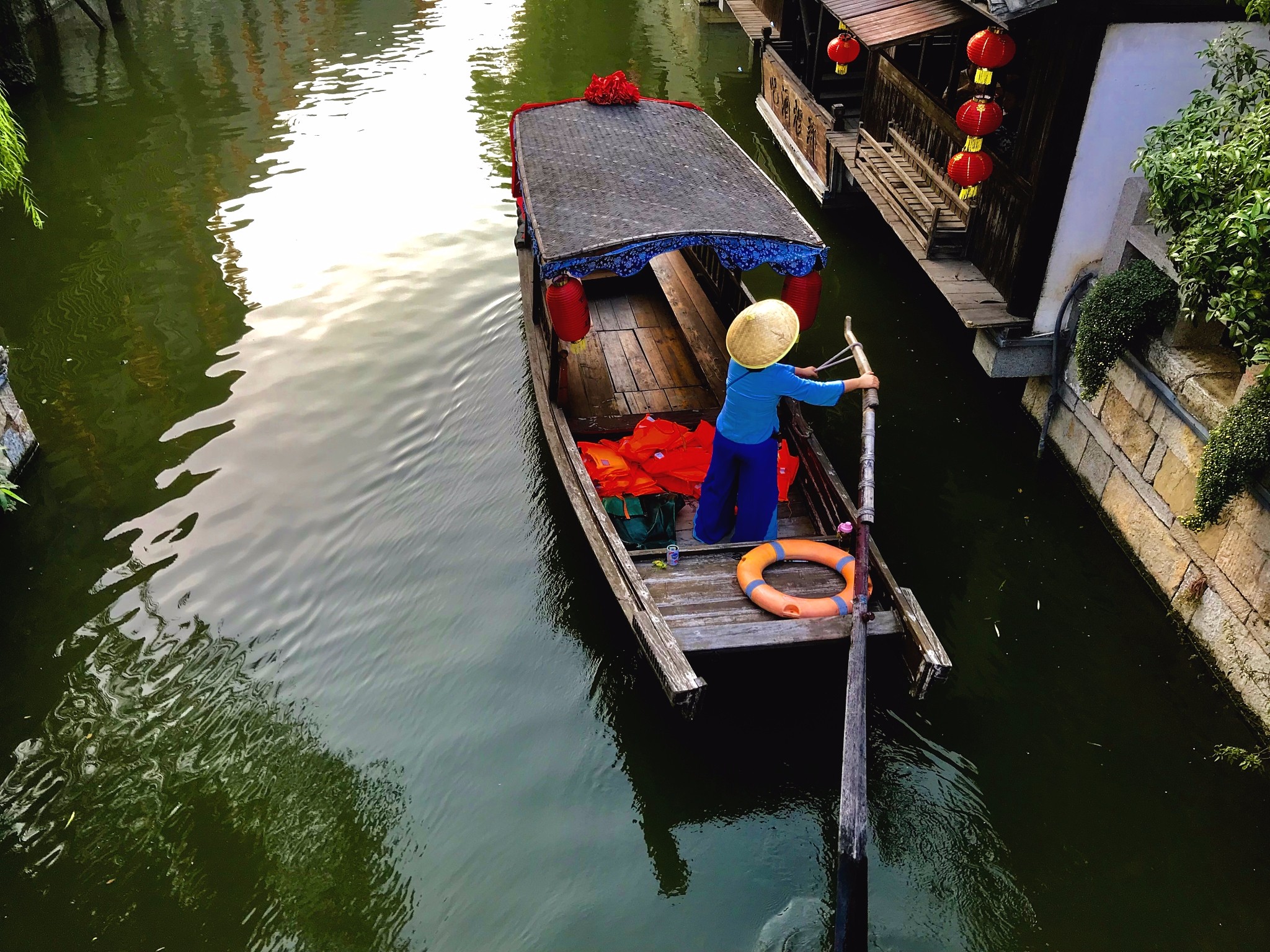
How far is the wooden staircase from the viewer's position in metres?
8.70

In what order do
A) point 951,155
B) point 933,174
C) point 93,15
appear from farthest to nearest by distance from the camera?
point 93,15 < point 933,174 < point 951,155

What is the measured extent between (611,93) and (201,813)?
6.95m

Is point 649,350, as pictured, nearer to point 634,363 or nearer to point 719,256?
point 634,363

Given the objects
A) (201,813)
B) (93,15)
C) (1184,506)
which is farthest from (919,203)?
(93,15)

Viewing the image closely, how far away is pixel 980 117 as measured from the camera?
752 cm

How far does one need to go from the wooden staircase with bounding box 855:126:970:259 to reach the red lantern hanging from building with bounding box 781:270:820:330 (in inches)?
105

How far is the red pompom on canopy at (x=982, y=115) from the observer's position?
7512 millimetres

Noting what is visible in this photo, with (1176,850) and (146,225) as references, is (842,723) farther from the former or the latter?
(146,225)

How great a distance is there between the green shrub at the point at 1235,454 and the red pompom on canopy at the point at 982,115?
323cm

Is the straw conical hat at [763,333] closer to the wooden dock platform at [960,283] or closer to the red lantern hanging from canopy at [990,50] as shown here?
the wooden dock platform at [960,283]

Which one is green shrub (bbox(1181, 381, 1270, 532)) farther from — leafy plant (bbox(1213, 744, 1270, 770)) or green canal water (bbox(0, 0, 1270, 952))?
leafy plant (bbox(1213, 744, 1270, 770))

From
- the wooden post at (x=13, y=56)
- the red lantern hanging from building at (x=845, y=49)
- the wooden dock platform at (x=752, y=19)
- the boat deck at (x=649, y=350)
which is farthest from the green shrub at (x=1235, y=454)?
the wooden post at (x=13, y=56)

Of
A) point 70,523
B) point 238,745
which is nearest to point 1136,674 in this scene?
point 238,745

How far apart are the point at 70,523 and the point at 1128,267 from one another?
29.0 ft
